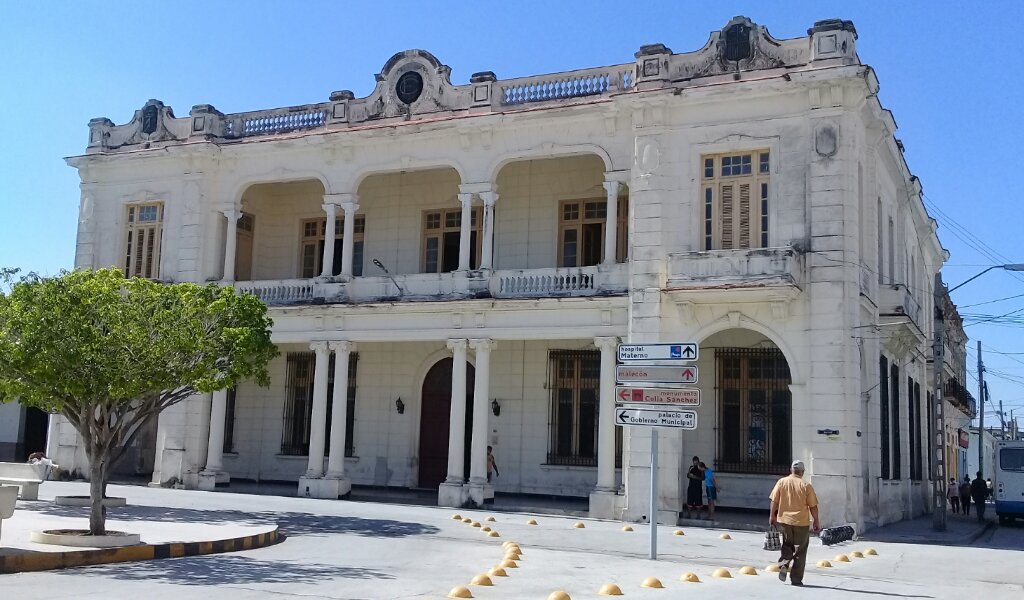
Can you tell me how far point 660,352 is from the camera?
14172 millimetres

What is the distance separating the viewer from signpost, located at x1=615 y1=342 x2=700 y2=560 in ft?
45.9

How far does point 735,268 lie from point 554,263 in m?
6.43

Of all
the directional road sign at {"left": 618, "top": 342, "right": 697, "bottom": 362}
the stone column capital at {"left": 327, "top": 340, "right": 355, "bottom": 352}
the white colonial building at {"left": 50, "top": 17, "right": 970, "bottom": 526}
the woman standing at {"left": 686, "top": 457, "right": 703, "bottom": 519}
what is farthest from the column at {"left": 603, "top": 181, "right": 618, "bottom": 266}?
the directional road sign at {"left": 618, "top": 342, "right": 697, "bottom": 362}

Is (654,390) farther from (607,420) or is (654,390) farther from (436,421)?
(436,421)

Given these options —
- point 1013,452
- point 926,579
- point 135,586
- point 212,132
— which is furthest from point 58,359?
point 1013,452

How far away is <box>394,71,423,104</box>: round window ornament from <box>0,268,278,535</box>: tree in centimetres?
1188

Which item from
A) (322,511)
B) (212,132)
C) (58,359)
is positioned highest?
(212,132)

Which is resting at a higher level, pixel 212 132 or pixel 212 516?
pixel 212 132

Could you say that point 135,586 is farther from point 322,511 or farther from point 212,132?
point 212,132

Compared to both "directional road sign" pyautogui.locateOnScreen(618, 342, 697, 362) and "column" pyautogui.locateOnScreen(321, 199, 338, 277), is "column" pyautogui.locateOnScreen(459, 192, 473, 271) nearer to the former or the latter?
"column" pyautogui.locateOnScreen(321, 199, 338, 277)

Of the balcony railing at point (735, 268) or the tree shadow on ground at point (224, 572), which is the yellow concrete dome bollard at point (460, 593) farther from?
the balcony railing at point (735, 268)

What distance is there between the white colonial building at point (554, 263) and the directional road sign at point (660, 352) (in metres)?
6.35

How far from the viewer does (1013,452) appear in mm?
29766

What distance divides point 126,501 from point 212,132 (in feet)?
35.9
